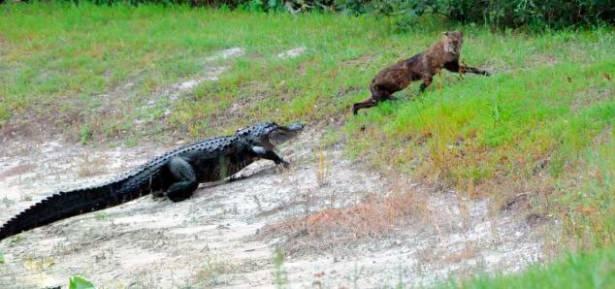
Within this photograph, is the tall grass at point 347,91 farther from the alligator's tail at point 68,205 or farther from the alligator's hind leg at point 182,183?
the alligator's tail at point 68,205

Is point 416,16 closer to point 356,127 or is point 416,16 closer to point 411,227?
point 356,127

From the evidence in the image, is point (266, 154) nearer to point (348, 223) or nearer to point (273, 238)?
point (273, 238)

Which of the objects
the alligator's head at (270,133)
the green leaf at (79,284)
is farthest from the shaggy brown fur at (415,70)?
the green leaf at (79,284)

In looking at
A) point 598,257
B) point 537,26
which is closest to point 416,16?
point 537,26

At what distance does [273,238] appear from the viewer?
32.8 feet

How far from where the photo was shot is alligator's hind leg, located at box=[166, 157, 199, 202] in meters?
12.2

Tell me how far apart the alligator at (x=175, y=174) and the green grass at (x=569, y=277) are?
591 cm

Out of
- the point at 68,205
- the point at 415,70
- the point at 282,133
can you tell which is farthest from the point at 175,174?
the point at 415,70

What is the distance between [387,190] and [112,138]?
5.60 meters

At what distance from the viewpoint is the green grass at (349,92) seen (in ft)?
33.3

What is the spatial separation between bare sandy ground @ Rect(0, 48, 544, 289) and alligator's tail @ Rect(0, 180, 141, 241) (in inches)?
5.1

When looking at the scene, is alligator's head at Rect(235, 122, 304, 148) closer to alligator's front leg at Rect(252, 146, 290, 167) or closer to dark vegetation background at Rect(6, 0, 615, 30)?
alligator's front leg at Rect(252, 146, 290, 167)

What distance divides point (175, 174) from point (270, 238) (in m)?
2.48

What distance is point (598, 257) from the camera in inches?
239
